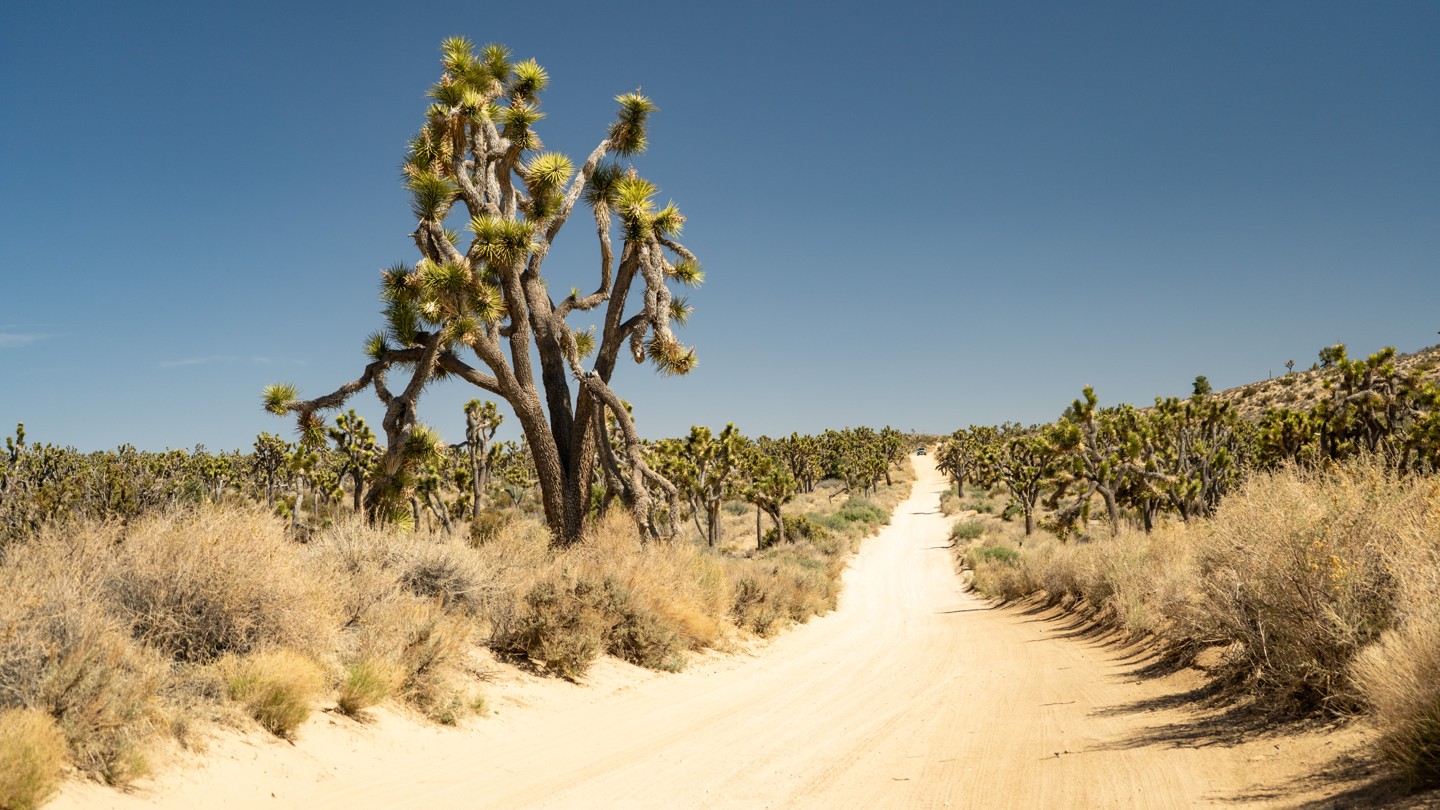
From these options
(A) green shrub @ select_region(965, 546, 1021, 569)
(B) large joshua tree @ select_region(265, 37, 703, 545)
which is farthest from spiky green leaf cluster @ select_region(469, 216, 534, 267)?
(A) green shrub @ select_region(965, 546, 1021, 569)

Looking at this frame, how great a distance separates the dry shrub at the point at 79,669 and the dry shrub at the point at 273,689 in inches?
23.6

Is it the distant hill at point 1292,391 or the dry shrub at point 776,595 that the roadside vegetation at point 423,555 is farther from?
the distant hill at point 1292,391

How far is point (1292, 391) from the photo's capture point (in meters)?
68.5

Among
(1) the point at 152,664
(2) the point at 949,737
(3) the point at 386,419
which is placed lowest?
(2) the point at 949,737

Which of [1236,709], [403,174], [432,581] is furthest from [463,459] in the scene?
[1236,709]

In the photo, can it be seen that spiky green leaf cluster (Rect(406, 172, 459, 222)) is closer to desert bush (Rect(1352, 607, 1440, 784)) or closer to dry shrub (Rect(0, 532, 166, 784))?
dry shrub (Rect(0, 532, 166, 784))

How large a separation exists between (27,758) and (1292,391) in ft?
271

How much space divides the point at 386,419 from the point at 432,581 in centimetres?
533

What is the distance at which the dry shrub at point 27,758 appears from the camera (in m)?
4.32

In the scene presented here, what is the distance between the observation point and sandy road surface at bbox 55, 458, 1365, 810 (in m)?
5.73

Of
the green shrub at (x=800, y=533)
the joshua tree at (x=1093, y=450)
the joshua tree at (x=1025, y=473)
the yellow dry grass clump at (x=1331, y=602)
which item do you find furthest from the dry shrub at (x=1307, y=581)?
the joshua tree at (x=1025, y=473)

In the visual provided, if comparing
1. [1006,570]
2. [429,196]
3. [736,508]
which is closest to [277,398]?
[429,196]

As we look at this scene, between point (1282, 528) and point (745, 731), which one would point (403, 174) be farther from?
point (1282, 528)

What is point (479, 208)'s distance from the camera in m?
15.9
